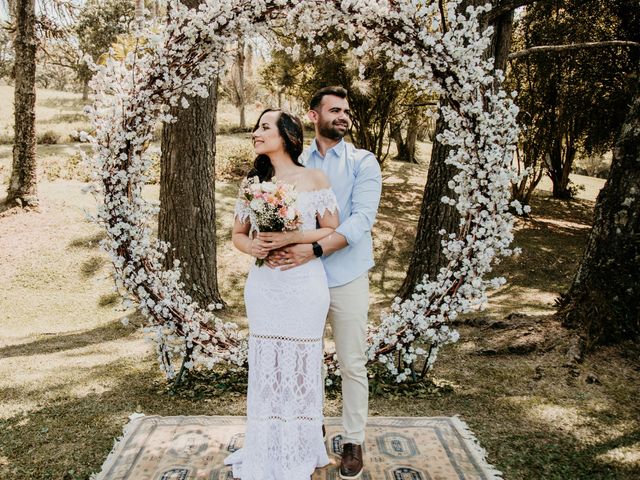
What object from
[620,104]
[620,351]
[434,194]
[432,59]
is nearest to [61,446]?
[432,59]

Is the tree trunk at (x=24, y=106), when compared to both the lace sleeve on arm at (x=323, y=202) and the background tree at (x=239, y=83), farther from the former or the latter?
the background tree at (x=239, y=83)

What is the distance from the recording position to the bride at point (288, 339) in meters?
3.33

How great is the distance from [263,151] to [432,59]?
64.4 inches

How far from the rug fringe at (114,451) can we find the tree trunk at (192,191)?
7.96 ft

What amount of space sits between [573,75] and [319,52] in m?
12.0

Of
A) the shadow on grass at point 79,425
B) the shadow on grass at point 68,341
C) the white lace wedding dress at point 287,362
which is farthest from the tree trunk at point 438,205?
the shadow on grass at point 68,341

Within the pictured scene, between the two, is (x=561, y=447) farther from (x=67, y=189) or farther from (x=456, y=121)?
(x=67, y=189)

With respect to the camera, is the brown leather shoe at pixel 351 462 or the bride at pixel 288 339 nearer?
the bride at pixel 288 339

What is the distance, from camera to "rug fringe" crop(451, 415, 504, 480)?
360 centimetres

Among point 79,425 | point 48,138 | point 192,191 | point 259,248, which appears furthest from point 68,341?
point 48,138

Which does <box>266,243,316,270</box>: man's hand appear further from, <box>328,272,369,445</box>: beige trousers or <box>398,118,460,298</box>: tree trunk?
<box>398,118,460,298</box>: tree trunk

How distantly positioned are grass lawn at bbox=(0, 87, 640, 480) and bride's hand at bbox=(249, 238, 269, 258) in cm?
190

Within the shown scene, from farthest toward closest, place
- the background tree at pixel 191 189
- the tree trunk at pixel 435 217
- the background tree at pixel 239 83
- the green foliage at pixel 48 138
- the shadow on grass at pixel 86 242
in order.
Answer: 1. the background tree at pixel 239 83
2. the green foliage at pixel 48 138
3. the shadow on grass at pixel 86 242
4. the background tree at pixel 191 189
5. the tree trunk at pixel 435 217

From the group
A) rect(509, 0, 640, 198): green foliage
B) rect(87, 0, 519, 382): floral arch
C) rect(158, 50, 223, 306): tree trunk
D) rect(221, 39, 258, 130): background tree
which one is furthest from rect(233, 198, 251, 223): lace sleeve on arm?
rect(221, 39, 258, 130): background tree
